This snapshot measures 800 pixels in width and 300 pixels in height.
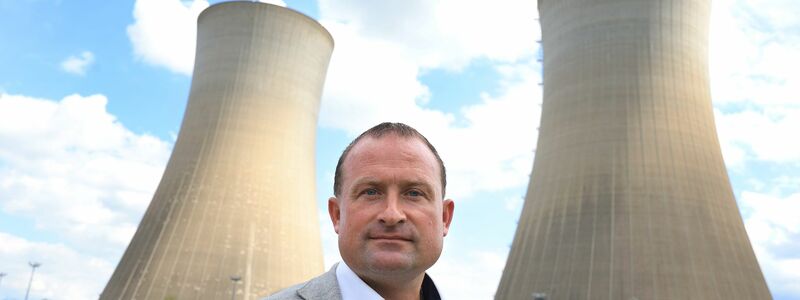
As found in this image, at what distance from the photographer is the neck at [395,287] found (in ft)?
4.32

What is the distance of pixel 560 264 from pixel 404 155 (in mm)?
13639

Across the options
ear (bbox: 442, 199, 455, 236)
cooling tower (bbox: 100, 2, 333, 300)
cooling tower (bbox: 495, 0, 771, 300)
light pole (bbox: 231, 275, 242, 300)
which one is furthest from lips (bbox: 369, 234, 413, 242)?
cooling tower (bbox: 100, 2, 333, 300)

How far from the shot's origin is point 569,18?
16828 millimetres

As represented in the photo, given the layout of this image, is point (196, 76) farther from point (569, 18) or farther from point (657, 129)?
point (657, 129)

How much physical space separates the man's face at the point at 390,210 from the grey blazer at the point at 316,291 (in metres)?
0.06

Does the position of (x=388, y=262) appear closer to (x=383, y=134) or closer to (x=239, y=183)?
(x=383, y=134)

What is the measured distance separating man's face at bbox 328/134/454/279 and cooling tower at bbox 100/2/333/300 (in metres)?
16.9

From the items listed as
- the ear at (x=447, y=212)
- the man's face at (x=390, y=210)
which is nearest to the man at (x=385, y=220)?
the man's face at (x=390, y=210)

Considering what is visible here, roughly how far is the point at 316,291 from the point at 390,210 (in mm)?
232

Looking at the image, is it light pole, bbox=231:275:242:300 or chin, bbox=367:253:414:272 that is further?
light pole, bbox=231:275:242:300

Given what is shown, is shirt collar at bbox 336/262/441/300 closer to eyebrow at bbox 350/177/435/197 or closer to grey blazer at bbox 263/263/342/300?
grey blazer at bbox 263/263/342/300

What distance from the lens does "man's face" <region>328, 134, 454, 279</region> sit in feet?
4.20

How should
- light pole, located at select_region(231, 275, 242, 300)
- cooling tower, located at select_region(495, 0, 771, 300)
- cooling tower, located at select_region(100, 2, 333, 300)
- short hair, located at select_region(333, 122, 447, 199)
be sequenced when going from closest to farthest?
short hair, located at select_region(333, 122, 447, 199)
cooling tower, located at select_region(495, 0, 771, 300)
light pole, located at select_region(231, 275, 242, 300)
cooling tower, located at select_region(100, 2, 333, 300)

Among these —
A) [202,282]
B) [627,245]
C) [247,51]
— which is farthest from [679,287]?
[247,51]
